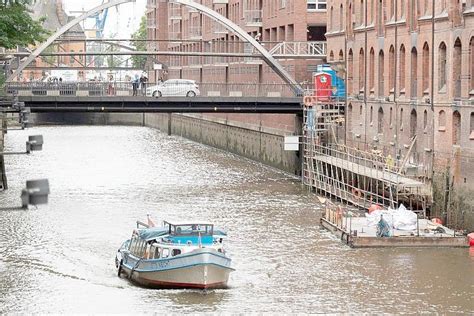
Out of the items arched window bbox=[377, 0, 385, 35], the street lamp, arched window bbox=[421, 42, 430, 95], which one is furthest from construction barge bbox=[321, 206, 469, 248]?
the street lamp

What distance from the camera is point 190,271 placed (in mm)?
43750

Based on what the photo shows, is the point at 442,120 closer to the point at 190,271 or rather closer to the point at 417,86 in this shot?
the point at 417,86

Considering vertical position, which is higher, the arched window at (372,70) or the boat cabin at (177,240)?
the arched window at (372,70)

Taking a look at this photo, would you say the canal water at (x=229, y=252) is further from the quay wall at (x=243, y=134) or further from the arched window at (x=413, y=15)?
the arched window at (x=413, y=15)

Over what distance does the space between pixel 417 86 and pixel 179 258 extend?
81.2 feet

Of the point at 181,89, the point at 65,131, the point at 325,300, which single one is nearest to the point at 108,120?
the point at 65,131

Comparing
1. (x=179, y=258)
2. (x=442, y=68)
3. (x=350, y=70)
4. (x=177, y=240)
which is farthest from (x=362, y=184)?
(x=179, y=258)

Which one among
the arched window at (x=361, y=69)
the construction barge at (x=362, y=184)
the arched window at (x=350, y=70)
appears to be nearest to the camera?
the construction barge at (x=362, y=184)

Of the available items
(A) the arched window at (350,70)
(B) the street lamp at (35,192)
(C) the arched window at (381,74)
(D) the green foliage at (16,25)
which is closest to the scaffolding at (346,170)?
(A) the arched window at (350,70)

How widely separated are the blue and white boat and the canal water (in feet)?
1.37

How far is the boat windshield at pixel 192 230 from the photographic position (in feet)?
148

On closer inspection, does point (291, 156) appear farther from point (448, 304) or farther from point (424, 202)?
point (448, 304)

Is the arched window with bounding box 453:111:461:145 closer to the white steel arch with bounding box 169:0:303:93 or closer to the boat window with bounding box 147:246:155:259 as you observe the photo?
the boat window with bounding box 147:246:155:259

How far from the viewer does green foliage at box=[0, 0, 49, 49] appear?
67812 mm
